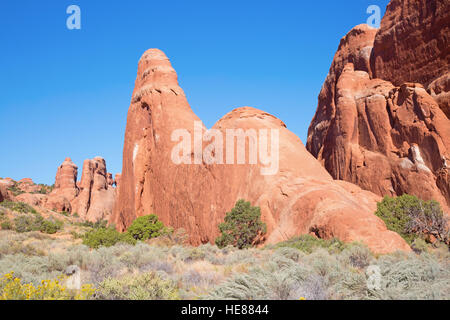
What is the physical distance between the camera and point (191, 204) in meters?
24.7

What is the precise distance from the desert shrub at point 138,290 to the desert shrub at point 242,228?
1150 centimetres

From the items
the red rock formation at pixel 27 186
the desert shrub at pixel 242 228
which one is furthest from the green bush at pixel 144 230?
the red rock formation at pixel 27 186

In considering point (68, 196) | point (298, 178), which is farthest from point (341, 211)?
point (68, 196)

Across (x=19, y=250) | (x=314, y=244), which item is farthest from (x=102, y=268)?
(x=314, y=244)

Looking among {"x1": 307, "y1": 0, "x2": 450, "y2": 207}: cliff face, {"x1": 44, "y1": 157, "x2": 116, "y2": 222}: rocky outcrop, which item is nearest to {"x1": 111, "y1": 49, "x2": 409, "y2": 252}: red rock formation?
{"x1": 307, "y1": 0, "x2": 450, "y2": 207}: cliff face

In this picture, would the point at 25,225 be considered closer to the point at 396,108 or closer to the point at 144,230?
the point at 144,230

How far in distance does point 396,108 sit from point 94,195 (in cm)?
6228

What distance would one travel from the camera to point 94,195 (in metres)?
70.4

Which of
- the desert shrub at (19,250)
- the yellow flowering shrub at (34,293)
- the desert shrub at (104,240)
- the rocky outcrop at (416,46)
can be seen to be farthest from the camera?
the rocky outcrop at (416,46)

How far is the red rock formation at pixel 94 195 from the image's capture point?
65.9 metres

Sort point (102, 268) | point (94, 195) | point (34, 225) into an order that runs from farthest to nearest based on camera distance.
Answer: point (94, 195) < point (34, 225) < point (102, 268)

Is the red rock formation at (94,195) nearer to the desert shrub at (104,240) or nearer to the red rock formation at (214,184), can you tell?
the red rock formation at (214,184)
